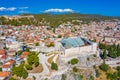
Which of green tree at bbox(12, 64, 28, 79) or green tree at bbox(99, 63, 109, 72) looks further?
green tree at bbox(99, 63, 109, 72)

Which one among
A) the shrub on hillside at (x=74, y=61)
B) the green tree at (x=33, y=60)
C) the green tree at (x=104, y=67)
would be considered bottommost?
the green tree at (x=104, y=67)

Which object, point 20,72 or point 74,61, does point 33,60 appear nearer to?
point 20,72

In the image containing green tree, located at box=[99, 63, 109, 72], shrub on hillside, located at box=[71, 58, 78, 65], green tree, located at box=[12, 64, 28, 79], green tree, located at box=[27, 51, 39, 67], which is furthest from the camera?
green tree, located at box=[99, 63, 109, 72]

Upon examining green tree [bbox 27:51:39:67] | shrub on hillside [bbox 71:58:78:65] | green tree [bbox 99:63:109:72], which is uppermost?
green tree [bbox 27:51:39:67]

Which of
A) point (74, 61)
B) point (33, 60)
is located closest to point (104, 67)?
point (74, 61)

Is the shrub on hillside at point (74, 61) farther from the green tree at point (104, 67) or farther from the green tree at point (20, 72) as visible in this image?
the green tree at point (20, 72)

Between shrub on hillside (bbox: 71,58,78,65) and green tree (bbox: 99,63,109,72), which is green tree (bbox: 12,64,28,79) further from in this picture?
green tree (bbox: 99,63,109,72)

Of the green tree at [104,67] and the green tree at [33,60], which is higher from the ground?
the green tree at [33,60]

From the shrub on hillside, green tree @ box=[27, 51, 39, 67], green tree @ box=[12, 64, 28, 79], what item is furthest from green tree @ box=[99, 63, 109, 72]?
green tree @ box=[12, 64, 28, 79]

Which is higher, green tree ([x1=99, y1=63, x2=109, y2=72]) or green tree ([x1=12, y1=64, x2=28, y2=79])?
green tree ([x1=12, y1=64, x2=28, y2=79])

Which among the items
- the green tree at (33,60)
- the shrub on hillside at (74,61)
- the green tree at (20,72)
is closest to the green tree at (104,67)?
the shrub on hillside at (74,61)

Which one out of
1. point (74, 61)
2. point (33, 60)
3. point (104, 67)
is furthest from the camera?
point (104, 67)

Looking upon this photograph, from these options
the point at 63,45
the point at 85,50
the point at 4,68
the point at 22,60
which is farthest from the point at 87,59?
the point at 4,68
